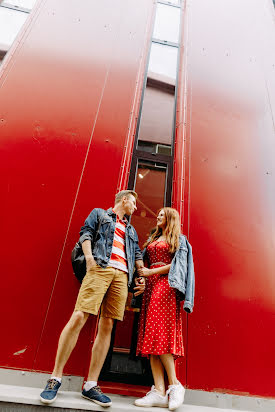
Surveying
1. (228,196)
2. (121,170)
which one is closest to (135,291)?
(121,170)

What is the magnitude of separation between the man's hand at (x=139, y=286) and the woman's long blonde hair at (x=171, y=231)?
40cm

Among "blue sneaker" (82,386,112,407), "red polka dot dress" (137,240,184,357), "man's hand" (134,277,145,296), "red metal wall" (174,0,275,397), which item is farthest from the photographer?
"red metal wall" (174,0,275,397)

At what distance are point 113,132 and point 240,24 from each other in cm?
443

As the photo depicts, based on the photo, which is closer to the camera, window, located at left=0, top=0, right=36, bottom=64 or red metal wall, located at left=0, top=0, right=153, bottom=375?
red metal wall, located at left=0, top=0, right=153, bottom=375

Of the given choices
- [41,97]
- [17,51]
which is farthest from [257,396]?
[17,51]

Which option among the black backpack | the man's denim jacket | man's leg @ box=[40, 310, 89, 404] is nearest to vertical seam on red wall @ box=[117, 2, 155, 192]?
the man's denim jacket

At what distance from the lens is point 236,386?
2.67 meters

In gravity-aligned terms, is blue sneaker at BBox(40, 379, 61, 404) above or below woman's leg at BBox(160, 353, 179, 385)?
below

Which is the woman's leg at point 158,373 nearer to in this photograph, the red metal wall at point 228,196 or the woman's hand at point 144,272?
the red metal wall at point 228,196

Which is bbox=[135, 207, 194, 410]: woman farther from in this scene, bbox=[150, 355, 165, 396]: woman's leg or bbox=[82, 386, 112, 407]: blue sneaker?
bbox=[82, 386, 112, 407]: blue sneaker

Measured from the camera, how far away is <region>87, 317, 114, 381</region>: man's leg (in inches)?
83.5

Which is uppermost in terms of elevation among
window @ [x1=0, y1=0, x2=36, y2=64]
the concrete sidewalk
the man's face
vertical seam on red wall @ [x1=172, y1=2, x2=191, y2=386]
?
window @ [x1=0, y1=0, x2=36, y2=64]

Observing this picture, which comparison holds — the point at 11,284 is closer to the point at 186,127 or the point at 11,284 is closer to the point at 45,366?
the point at 45,366

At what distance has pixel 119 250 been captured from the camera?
254cm
